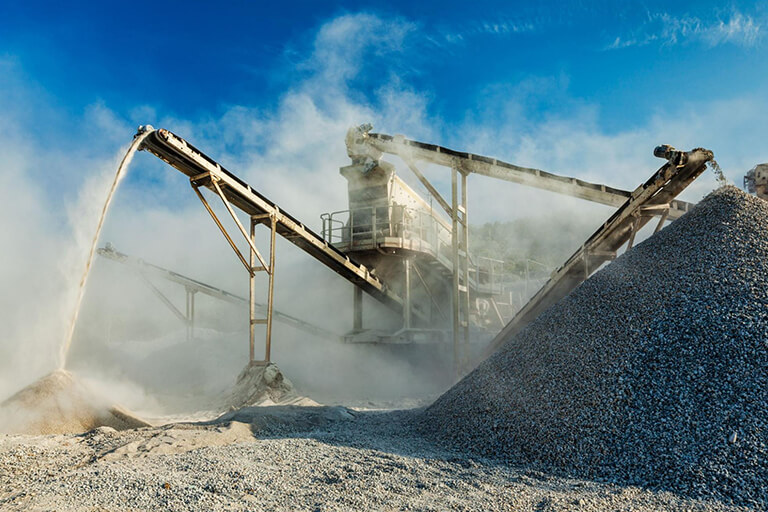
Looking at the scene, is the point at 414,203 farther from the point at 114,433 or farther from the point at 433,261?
the point at 114,433

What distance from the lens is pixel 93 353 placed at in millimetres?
13578

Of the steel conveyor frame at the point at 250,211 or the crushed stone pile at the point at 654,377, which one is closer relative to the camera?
the crushed stone pile at the point at 654,377

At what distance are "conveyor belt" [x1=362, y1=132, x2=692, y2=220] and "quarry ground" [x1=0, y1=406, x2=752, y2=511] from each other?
6.35 metres

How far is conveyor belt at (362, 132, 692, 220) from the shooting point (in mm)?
9387

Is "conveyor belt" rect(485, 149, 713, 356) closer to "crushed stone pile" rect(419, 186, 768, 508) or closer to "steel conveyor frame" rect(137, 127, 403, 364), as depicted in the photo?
"crushed stone pile" rect(419, 186, 768, 508)

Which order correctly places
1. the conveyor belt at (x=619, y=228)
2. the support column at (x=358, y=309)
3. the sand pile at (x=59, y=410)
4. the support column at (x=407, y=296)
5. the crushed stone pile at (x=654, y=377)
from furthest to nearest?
the support column at (x=358, y=309) → the support column at (x=407, y=296) → the conveyor belt at (x=619, y=228) → the sand pile at (x=59, y=410) → the crushed stone pile at (x=654, y=377)

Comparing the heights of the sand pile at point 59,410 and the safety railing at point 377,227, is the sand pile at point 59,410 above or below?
below

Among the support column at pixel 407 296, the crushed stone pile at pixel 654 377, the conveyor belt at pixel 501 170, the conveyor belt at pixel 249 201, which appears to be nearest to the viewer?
the crushed stone pile at pixel 654 377

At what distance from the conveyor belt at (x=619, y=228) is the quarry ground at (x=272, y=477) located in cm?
493

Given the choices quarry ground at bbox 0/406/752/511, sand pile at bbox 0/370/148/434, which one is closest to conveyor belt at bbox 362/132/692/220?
quarry ground at bbox 0/406/752/511

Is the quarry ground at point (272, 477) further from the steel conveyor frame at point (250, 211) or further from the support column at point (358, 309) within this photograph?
the support column at point (358, 309)

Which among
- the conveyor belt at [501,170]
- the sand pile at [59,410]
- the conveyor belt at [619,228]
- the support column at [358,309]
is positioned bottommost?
the sand pile at [59,410]

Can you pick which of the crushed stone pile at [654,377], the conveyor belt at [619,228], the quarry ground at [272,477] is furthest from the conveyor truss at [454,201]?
the quarry ground at [272,477]

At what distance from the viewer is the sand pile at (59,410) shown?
18.4 feet
